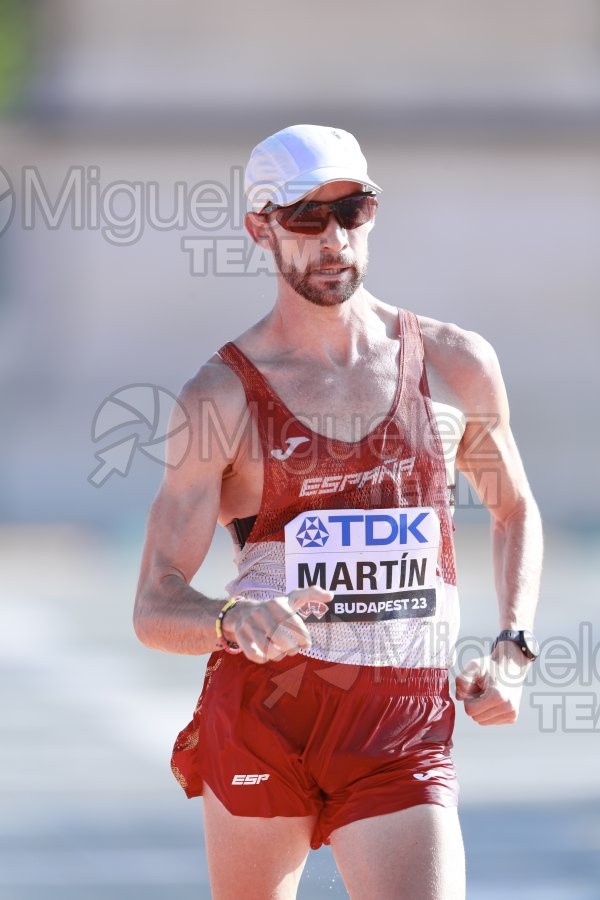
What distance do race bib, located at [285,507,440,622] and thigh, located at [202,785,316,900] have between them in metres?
0.45

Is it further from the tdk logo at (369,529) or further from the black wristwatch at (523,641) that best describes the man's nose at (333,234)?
the black wristwatch at (523,641)

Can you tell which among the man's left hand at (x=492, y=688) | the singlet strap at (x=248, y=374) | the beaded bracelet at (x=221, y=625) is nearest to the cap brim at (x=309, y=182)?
the singlet strap at (x=248, y=374)

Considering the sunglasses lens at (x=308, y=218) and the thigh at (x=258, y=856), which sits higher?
the sunglasses lens at (x=308, y=218)

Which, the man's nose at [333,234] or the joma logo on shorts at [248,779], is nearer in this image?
the joma logo on shorts at [248,779]

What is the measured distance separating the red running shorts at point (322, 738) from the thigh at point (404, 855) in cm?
6

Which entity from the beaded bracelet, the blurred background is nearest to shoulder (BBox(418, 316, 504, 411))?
the beaded bracelet

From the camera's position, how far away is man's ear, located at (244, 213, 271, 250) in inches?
144

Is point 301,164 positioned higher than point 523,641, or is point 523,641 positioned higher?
point 301,164

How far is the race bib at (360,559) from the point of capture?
3371 mm

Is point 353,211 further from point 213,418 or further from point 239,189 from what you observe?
point 239,189

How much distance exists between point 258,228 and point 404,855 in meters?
1.49

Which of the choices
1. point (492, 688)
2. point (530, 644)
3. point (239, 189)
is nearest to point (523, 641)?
point (530, 644)

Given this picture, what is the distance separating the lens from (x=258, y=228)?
3.67 metres

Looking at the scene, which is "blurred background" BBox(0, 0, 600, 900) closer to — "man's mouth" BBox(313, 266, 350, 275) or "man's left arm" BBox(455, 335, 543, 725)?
"man's left arm" BBox(455, 335, 543, 725)
